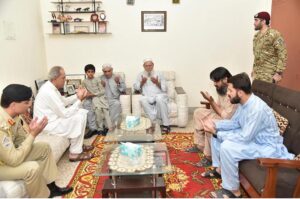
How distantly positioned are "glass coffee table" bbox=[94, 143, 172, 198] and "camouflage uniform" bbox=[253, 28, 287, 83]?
1852mm

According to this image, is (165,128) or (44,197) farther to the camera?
(165,128)

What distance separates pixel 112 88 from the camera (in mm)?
4355

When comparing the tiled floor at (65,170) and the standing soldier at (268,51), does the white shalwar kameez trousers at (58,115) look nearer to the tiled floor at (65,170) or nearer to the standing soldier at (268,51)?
the tiled floor at (65,170)

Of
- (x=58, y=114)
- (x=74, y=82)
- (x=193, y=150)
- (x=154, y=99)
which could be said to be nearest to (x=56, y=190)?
(x=58, y=114)

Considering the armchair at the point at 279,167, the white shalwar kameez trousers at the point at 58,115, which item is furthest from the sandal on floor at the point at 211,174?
the white shalwar kameez trousers at the point at 58,115

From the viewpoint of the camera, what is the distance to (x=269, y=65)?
3.36 meters

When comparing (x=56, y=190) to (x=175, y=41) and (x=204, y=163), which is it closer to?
(x=204, y=163)

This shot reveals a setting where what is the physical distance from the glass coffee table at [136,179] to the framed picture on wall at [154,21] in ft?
9.53

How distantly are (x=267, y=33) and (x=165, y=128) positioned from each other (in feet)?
6.40

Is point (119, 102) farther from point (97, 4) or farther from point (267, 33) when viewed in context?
point (267, 33)

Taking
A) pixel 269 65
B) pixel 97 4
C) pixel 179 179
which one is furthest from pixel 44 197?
pixel 97 4

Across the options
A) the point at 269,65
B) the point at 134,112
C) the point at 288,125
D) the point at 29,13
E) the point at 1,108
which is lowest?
the point at 134,112

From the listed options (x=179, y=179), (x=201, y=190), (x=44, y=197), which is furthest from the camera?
(x=179, y=179)

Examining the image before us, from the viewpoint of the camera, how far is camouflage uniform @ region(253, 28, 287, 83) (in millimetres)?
3189
